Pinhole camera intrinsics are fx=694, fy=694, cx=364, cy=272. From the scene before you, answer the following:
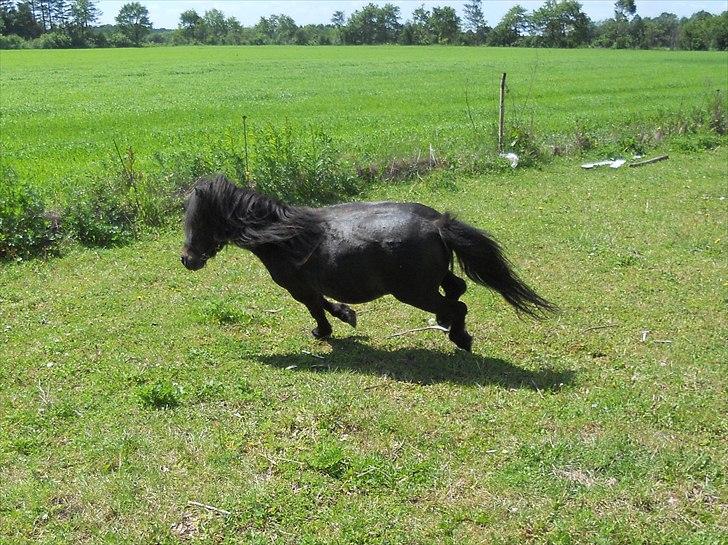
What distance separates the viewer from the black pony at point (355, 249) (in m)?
6.50

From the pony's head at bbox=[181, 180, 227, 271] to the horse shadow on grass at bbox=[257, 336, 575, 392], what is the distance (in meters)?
1.25

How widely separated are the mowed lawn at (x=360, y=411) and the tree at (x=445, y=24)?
116 meters

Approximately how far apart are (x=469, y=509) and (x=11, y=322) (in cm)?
609

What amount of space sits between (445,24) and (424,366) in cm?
12223

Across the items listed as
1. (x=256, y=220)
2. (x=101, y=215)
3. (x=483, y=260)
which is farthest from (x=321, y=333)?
(x=101, y=215)

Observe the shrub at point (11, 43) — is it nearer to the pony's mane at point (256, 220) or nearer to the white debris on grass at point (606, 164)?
the white debris on grass at point (606, 164)

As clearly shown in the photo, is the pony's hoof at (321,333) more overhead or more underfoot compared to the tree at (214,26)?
more underfoot

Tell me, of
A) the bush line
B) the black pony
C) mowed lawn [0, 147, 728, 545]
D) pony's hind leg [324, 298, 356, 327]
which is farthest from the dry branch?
pony's hind leg [324, 298, 356, 327]

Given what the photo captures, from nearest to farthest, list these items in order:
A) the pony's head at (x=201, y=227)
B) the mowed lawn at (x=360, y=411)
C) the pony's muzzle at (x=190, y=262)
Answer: the mowed lawn at (x=360, y=411) → the pony's head at (x=201, y=227) → the pony's muzzle at (x=190, y=262)

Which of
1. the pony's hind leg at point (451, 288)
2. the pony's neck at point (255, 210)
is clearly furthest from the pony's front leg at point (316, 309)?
the pony's hind leg at point (451, 288)

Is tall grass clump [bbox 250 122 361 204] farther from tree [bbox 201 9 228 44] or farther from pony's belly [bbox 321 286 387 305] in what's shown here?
tree [bbox 201 9 228 44]

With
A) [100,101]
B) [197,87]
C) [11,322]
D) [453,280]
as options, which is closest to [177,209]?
[11,322]

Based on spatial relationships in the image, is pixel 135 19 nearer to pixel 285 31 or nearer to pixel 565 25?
pixel 285 31

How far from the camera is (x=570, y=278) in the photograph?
9.18m
